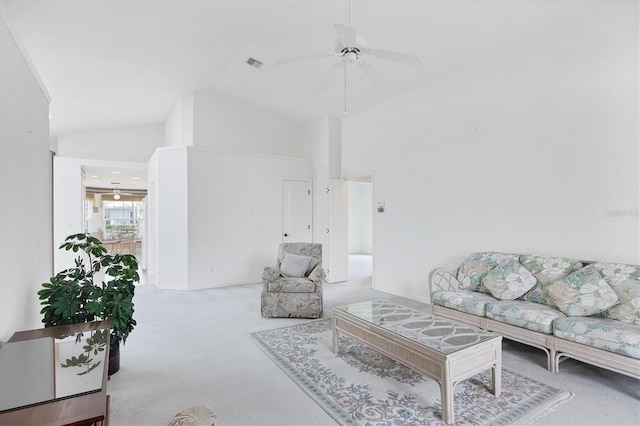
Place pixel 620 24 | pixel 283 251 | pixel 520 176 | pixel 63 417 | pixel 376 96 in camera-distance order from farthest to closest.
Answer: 1. pixel 376 96
2. pixel 283 251
3. pixel 520 176
4. pixel 620 24
5. pixel 63 417

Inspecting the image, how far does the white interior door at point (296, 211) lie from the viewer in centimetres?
691

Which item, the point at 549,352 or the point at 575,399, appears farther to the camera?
the point at 549,352

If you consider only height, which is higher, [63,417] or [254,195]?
[254,195]

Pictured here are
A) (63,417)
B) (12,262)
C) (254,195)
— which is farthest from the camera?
(254,195)

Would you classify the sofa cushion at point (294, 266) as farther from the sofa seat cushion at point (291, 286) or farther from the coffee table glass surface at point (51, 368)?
the coffee table glass surface at point (51, 368)

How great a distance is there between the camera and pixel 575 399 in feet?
7.85

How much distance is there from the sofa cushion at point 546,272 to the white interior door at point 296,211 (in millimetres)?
4365

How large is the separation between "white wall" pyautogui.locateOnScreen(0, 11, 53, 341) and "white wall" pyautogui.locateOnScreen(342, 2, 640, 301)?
178 inches

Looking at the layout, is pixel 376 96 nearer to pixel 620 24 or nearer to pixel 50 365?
pixel 620 24

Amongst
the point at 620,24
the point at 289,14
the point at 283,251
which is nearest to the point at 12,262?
the point at 283,251

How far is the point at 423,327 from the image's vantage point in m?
2.65

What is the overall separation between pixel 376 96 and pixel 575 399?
4617mm

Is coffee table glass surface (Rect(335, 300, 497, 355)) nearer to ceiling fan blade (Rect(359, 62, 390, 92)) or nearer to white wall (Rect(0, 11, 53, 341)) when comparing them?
ceiling fan blade (Rect(359, 62, 390, 92))

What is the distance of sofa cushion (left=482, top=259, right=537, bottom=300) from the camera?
3377mm
